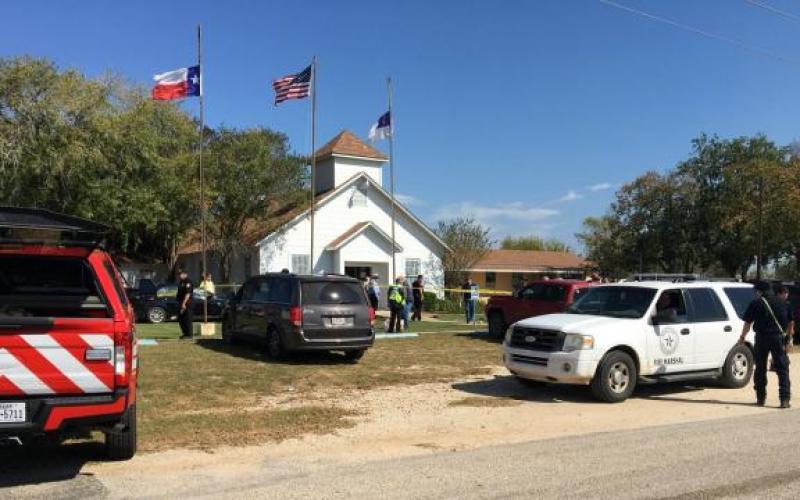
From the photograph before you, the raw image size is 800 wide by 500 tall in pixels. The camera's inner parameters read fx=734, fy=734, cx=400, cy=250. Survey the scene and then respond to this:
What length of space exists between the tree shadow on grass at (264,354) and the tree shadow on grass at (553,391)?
3465 mm

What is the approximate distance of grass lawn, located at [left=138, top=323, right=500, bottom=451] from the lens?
8477 mm

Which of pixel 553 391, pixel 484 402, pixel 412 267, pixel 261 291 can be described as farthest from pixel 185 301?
pixel 412 267

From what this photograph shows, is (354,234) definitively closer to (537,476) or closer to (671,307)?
(671,307)

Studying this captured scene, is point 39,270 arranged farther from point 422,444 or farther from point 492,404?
point 492,404

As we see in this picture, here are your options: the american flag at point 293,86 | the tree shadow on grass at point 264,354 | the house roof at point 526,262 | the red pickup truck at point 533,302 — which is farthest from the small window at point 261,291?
the house roof at point 526,262

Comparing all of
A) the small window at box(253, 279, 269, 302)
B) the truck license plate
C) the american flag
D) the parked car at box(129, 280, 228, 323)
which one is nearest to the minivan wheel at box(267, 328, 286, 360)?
the small window at box(253, 279, 269, 302)

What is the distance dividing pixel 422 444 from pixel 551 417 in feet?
7.68

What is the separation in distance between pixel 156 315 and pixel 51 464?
20317mm

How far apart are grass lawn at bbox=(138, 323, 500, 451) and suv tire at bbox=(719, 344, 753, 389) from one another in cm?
419

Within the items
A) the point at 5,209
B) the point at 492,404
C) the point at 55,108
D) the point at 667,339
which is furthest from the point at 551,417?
the point at 55,108

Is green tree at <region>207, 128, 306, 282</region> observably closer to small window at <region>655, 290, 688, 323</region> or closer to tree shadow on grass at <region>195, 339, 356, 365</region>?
tree shadow on grass at <region>195, 339, 356, 365</region>

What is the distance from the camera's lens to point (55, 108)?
104 ft

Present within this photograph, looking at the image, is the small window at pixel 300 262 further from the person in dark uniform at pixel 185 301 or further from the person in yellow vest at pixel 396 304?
the person in dark uniform at pixel 185 301

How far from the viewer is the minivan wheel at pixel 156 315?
1030 inches
